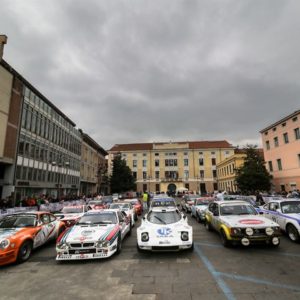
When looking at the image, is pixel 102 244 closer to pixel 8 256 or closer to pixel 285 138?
pixel 8 256

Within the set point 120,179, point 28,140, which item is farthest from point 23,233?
→ point 120,179

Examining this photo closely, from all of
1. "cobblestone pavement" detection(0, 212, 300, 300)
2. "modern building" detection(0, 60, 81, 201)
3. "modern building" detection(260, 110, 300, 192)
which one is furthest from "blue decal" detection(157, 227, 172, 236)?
"modern building" detection(260, 110, 300, 192)

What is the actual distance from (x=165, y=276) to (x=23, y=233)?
16.5 ft

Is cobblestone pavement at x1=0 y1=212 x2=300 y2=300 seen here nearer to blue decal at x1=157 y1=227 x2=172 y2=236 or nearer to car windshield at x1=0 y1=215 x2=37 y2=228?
blue decal at x1=157 y1=227 x2=172 y2=236

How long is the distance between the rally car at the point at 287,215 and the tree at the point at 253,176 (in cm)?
2177

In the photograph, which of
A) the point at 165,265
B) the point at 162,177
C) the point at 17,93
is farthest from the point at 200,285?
the point at 162,177

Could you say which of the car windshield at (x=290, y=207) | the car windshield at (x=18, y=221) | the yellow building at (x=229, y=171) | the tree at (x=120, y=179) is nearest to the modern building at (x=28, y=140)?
the tree at (x=120, y=179)

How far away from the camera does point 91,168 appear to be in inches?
1919

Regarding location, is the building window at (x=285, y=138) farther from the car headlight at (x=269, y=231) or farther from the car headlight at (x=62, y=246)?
the car headlight at (x=62, y=246)

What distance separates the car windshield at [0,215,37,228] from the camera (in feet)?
26.5

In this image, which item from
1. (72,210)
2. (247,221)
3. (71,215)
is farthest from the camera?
(72,210)

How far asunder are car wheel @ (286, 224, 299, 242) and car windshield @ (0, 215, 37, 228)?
33.2 feet

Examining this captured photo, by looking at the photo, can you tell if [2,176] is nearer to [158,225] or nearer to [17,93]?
[17,93]

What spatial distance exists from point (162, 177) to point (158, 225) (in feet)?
202
